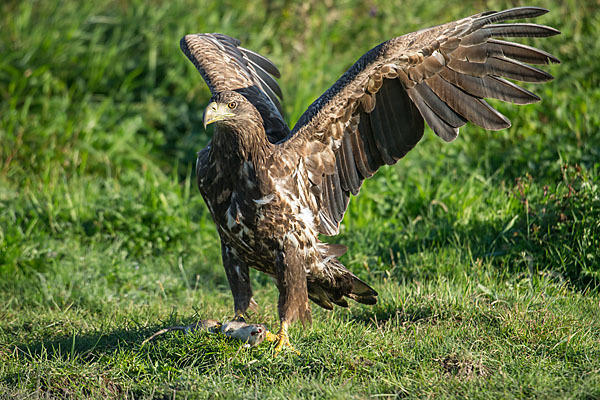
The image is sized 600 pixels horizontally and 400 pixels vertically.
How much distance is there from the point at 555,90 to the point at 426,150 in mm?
1535

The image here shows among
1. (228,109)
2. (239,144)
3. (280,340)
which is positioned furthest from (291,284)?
(228,109)

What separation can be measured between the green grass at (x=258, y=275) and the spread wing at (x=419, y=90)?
3.64 ft

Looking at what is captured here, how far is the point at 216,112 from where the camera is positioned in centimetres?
403

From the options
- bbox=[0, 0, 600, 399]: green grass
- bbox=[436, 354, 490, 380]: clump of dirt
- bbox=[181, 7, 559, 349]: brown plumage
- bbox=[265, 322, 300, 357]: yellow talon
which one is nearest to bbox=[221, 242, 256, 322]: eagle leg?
bbox=[181, 7, 559, 349]: brown plumage

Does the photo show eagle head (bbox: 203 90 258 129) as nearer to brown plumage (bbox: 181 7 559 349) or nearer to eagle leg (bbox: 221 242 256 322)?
brown plumage (bbox: 181 7 559 349)

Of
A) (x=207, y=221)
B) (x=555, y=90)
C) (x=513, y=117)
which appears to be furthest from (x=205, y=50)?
(x=555, y=90)

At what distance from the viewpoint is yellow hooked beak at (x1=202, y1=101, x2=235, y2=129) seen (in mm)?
3954

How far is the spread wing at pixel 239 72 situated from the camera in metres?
5.14

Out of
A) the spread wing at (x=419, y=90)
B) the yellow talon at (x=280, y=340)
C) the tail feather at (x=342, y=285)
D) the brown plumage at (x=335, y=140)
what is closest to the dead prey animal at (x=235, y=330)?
the yellow talon at (x=280, y=340)

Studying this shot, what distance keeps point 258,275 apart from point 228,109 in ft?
7.27

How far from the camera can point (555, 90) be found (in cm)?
732

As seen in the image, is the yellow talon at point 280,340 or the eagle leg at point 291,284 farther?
the eagle leg at point 291,284

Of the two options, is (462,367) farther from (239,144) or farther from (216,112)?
(216,112)

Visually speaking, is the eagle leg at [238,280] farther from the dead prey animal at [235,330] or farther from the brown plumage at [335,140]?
the dead prey animal at [235,330]
